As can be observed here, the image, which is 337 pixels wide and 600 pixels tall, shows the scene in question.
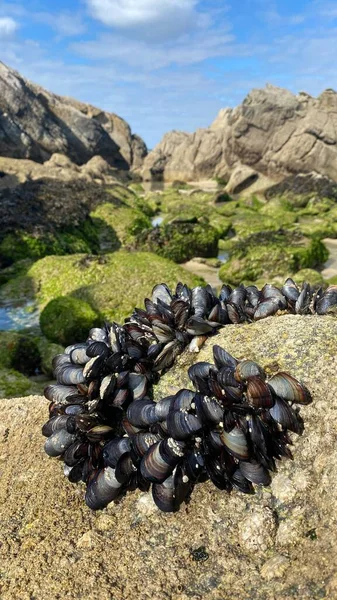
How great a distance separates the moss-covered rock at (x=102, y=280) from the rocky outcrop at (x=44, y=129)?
36303 millimetres

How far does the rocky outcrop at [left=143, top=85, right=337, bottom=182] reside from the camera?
1732 inches

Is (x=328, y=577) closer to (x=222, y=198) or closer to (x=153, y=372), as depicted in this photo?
(x=153, y=372)

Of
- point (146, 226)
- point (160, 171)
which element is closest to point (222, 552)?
point (146, 226)

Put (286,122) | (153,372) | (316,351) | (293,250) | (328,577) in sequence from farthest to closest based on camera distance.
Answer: (286,122)
(293,250)
(153,372)
(316,351)
(328,577)

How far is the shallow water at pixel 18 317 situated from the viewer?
35.3 ft

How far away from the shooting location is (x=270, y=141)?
154 feet

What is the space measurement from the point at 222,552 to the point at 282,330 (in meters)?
1.68

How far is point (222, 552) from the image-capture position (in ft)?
8.75

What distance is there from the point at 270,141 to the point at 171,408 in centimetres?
4872

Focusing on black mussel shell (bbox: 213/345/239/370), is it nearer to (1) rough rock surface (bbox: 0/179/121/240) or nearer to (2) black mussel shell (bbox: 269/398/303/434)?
(2) black mussel shell (bbox: 269/398/303/434)

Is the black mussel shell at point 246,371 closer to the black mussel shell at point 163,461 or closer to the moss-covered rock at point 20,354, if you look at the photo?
the black mussel shell at point 163,461

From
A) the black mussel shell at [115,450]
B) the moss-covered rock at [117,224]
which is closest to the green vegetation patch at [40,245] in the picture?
the moss-covered rock at [117,224]

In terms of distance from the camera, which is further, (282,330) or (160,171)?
(160,171)

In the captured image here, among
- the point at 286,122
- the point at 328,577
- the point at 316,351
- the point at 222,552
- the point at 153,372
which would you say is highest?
the point at 286,122
